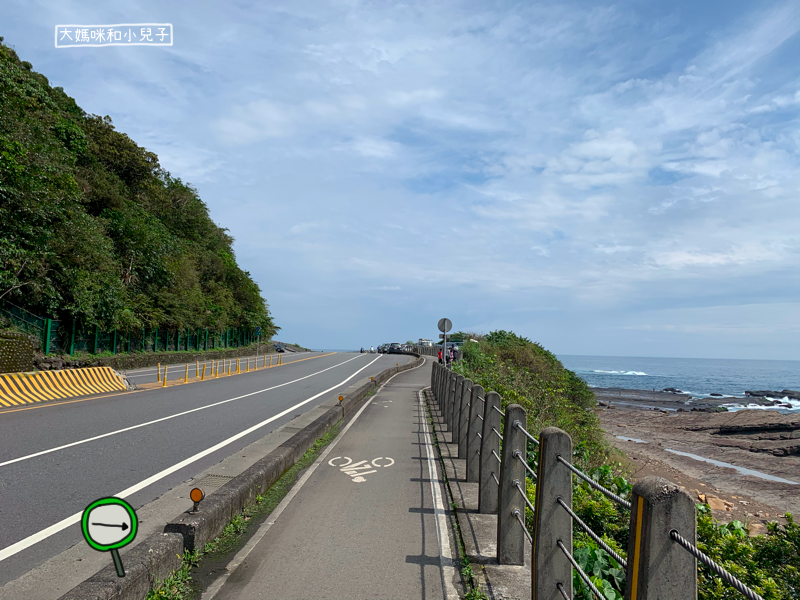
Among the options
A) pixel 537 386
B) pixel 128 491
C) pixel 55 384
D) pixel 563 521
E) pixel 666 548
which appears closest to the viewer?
pixel 666 548

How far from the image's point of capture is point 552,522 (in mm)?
3379

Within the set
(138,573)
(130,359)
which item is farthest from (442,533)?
(130,359)

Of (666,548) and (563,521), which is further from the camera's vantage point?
(563,521)

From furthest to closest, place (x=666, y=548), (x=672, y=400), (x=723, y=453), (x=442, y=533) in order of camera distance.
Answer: (x=672, y=400) → (x=723, y=453) → (x=442, y=533) → (x=666, y=548)

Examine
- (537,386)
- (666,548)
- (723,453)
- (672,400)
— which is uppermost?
(666,548)

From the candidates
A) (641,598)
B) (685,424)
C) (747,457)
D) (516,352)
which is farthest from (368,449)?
(685,424)

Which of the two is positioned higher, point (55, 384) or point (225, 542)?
point (55, 384)

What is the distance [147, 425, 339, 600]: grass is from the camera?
153 inches

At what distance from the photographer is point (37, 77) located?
39250 millimetres

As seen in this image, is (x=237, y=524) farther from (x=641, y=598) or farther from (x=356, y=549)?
(x=641, y=598)

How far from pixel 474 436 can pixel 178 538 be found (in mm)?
3893

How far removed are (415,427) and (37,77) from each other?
4228cm

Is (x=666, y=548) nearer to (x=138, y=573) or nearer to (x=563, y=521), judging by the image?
(x=563, y=521)

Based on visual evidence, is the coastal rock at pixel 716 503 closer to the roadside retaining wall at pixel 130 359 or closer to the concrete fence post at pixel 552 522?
the concrete fence post at pixel 552 522
